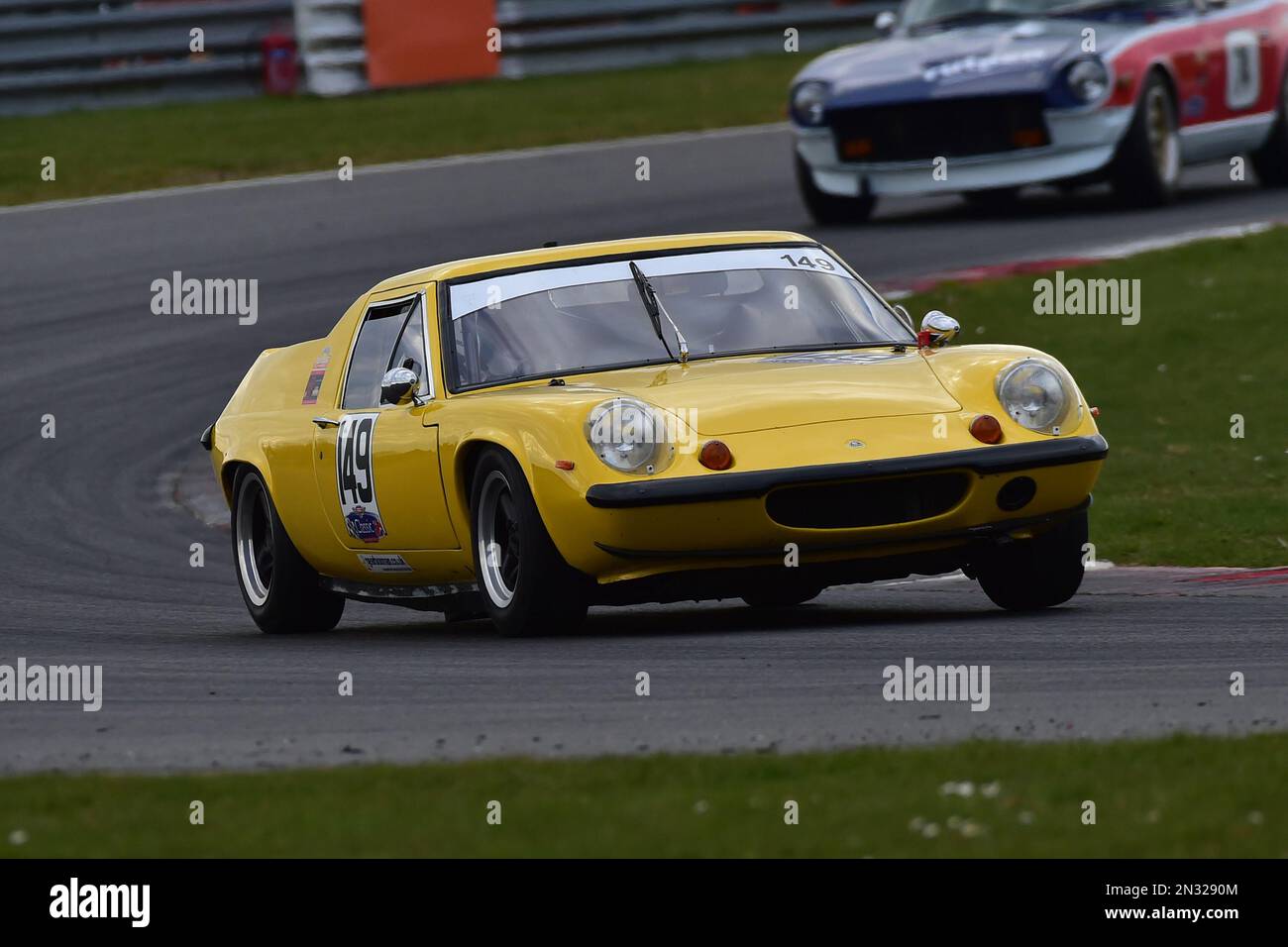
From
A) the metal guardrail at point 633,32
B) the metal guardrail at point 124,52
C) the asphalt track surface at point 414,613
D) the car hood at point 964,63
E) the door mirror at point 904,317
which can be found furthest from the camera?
the metal guardrail at point 633,32

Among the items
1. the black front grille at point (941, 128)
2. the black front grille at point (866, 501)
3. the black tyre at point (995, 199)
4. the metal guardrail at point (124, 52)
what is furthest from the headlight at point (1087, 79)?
the black front grille at point (866, 501)

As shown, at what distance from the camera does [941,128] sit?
17.1 metres

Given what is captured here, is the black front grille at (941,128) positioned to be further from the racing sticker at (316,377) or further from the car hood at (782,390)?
the car hood at (782,390)

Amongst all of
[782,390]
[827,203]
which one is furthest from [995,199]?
[782,390]

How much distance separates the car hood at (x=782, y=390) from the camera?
7.82m

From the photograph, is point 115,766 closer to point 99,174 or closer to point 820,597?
point 820,597

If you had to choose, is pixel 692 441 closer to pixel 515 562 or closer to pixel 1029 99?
pixel 515 562

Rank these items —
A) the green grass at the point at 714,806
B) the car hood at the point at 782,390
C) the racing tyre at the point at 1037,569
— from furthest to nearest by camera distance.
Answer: the racing tyre at the point at 1037,569
the car hood at the point at 782,390
the green grass at the point at 714,806

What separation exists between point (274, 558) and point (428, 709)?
9.83ft

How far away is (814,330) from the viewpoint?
347 inches

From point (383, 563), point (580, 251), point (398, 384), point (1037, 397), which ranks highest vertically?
point (580, 251)

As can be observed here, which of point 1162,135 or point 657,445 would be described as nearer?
point 657,445

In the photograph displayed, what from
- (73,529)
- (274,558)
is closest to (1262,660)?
(274,558)

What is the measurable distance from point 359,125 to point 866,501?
1532cm
